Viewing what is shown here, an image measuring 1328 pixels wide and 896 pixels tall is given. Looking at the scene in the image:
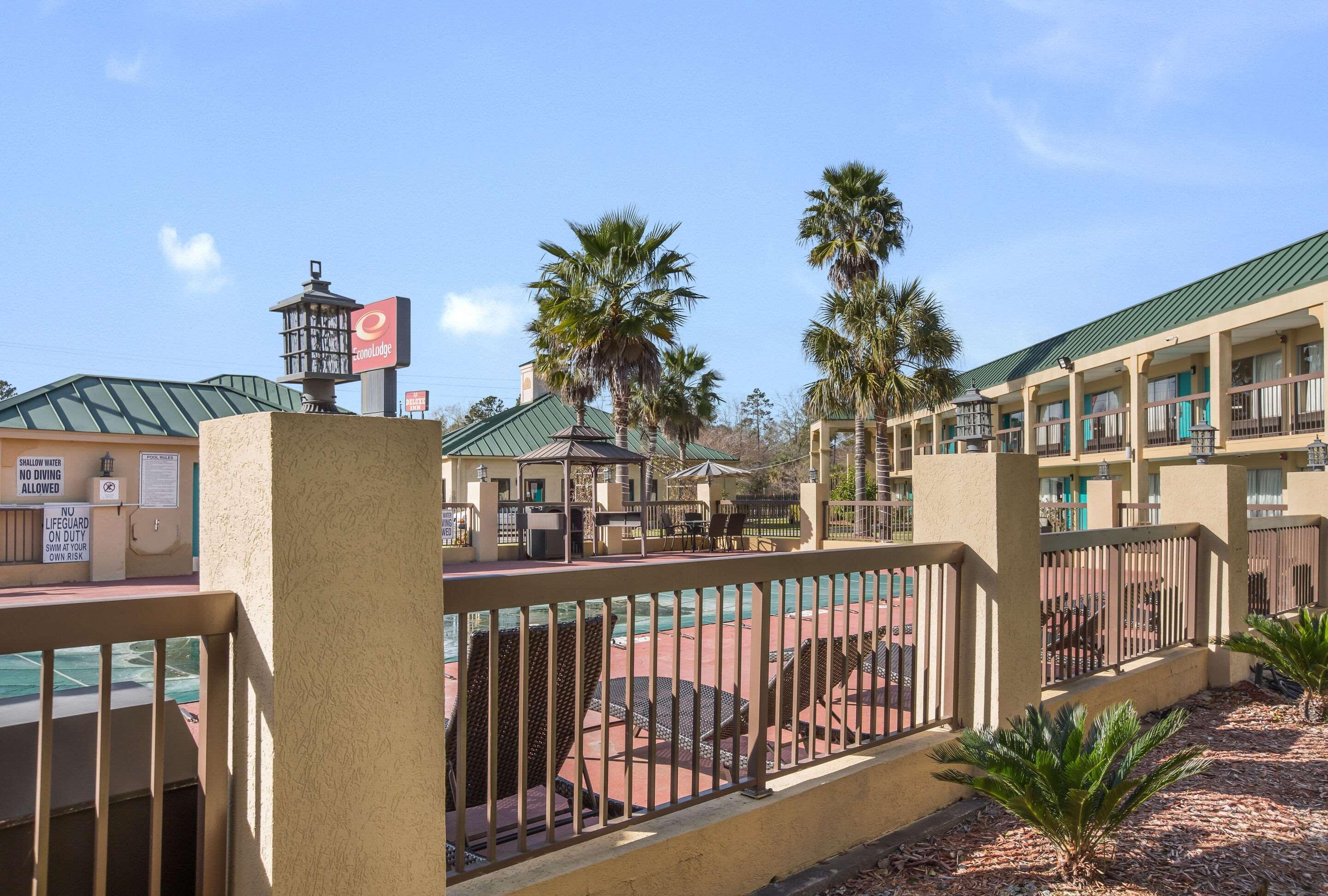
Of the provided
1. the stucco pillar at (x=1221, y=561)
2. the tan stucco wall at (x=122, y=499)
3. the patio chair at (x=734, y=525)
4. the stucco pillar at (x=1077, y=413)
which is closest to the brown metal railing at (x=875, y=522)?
the patio chair at (x=734, y=525)

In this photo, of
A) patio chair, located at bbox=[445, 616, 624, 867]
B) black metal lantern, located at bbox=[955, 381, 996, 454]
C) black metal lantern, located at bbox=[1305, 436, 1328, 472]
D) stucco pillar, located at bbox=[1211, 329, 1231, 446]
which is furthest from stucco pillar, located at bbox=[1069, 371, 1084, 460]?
patio chair, located at bbox=[445, 616, 624, 867]

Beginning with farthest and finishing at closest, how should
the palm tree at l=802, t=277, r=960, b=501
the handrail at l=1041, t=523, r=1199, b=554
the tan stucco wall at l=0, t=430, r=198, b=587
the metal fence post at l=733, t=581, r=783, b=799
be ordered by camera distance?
1. the palm tree at l=802, t=277, r=960, b=501
2. the tan stucco wall at l=0, t=430, r=198, b=587
3. the handrail at l=1041, t=523, r=1199, b=554
4. the metal fence post at l=733, t=581, r=783, b=799

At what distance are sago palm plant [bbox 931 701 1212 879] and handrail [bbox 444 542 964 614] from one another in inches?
35.1

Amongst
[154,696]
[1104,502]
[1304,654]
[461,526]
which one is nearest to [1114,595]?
[1304,654]

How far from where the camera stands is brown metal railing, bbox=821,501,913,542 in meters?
21.4

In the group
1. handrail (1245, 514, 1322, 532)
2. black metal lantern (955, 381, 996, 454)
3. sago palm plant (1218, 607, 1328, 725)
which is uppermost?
black metal lantern (955, 381, 996, 454)

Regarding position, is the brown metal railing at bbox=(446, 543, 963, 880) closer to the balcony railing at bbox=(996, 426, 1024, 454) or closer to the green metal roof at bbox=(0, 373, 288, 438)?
the green metal roof at bbox=(0, 373, 288, 438)

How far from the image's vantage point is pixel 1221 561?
23.6 feet

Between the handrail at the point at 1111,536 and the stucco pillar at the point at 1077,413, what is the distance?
1911 centimetres

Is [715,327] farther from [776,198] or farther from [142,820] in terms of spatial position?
[142,820]

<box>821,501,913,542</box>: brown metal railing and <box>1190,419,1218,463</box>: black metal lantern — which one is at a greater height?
<box>1190,419,1218,463</box>: black metal lantern

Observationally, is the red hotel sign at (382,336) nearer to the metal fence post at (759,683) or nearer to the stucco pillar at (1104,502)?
the metal fence post at (759,683)

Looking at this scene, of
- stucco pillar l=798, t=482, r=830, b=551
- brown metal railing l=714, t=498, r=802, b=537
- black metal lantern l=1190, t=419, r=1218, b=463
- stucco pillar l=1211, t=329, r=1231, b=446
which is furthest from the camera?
brown metal railing l=714, t=498, r=802, b=537

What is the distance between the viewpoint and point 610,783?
409cm
